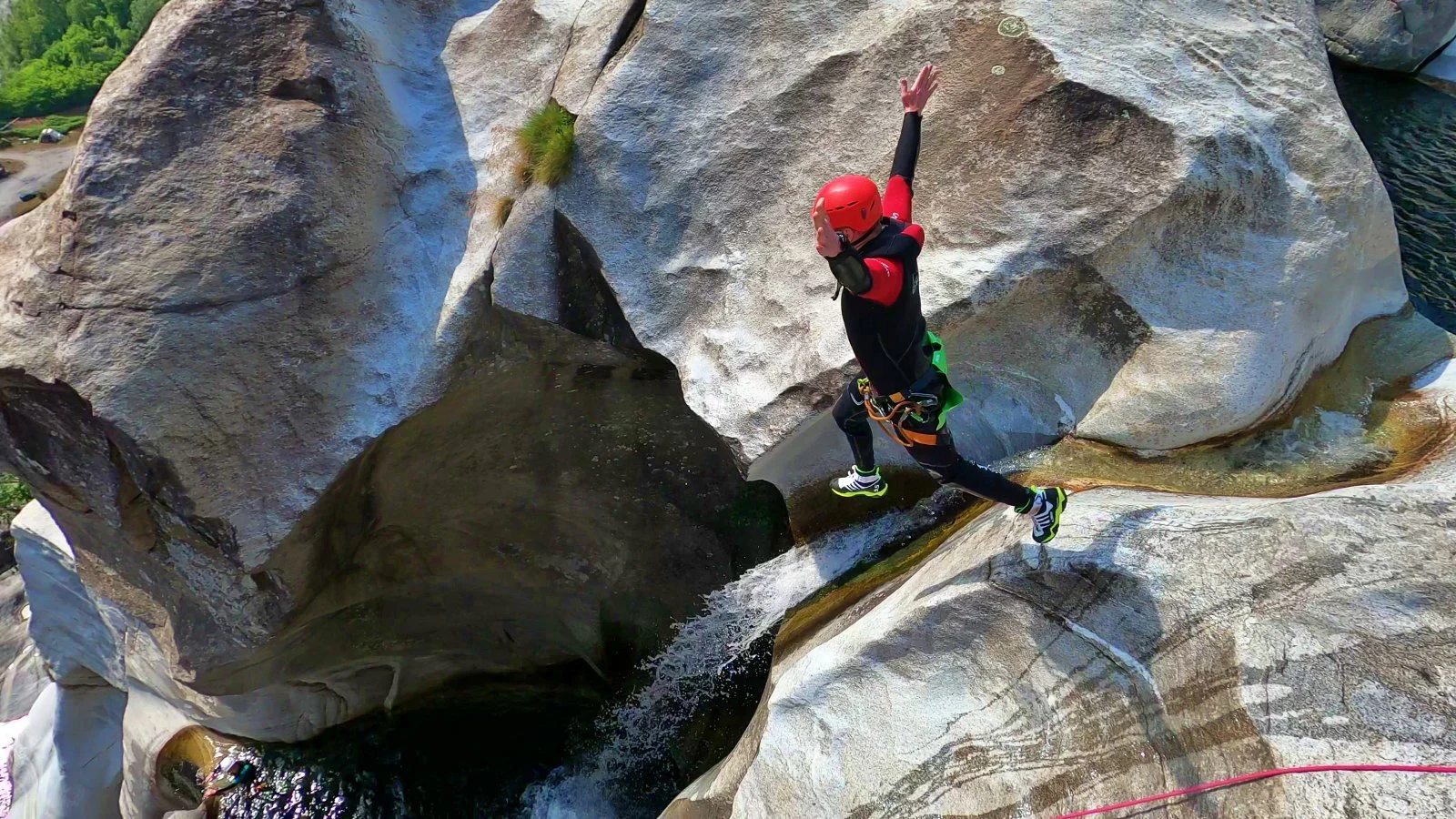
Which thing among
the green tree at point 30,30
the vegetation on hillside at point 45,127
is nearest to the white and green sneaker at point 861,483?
the vegetation on hillside at point 45,127

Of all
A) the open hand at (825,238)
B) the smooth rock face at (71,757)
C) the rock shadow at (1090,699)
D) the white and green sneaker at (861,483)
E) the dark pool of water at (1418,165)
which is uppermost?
the open hand at (825,238)

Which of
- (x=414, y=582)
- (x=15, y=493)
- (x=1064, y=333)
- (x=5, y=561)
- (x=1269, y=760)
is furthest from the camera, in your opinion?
(x=15, y=493)

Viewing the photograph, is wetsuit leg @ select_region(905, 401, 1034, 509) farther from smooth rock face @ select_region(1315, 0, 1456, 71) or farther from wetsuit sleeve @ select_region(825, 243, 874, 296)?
smooth rock face @ select_region(1315, 0, 1456, 71)

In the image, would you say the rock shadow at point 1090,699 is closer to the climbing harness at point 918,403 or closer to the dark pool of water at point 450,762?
the climbing harness at point 918,403

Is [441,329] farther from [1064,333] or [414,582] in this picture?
[1064,333]

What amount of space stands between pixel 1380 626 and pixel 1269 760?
86 centimetres

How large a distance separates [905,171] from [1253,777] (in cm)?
356

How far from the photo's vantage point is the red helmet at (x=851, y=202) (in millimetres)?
4117

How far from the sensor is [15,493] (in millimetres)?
18891

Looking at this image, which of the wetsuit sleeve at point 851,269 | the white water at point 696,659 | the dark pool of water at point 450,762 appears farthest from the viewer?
the dark pool of water at point 450,762

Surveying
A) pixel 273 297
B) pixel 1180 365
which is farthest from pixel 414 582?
pixel 1180 365

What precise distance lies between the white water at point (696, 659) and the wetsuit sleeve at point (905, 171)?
2.69 metres

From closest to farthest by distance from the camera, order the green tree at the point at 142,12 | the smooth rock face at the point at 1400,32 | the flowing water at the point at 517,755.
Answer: the flowing water at the point at 517,755, the smooth rock face at the point at 1400,32, the green tree at the point at 142,12

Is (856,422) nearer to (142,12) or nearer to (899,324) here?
(899,324)
